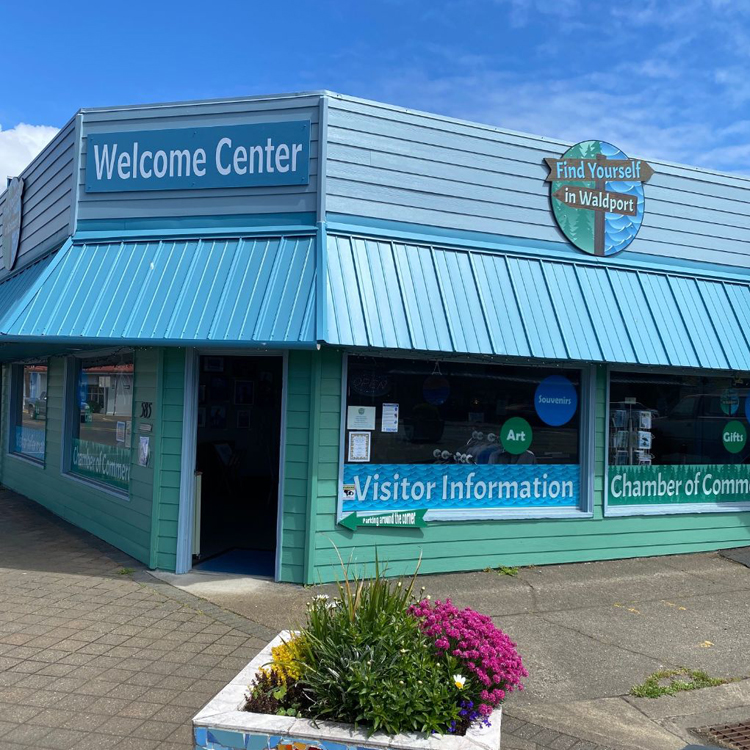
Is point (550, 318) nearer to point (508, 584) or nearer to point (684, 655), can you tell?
point (508, 584)

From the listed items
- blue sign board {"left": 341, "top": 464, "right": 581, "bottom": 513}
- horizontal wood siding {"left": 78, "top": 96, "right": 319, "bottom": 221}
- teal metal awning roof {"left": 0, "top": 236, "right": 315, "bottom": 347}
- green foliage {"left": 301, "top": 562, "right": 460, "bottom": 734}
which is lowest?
green foliage {"left": 301, "top": 562, "right": 460, "bottom": 734}

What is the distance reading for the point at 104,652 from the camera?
553 centimetres

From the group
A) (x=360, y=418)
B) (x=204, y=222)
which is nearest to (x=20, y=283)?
(x=204, y=222)

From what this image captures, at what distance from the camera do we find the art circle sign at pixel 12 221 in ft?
36.4

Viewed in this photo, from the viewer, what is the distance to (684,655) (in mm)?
5836

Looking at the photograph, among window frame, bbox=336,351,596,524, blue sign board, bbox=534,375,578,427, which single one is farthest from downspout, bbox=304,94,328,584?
blue sign board, bbox=534,375,578,427

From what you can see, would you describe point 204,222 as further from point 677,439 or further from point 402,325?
point 677,439

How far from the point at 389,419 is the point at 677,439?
12.7ft

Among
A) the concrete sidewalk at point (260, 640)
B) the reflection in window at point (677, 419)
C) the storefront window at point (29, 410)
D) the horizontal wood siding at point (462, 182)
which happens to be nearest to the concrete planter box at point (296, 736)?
the concrete sidewalk at point (260, 640)

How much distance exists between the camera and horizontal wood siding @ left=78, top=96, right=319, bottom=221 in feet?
25.1

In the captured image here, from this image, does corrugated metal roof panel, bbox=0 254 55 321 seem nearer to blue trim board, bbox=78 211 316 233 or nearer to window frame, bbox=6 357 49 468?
blue trim board, bbox=78 211 316 233

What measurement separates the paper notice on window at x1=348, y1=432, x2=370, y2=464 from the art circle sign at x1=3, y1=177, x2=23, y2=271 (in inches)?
260

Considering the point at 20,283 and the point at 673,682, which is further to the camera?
the point at 20,283

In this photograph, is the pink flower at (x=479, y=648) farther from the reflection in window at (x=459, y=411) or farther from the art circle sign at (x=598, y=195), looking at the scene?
the art circle sign at (x=598, y=195)
